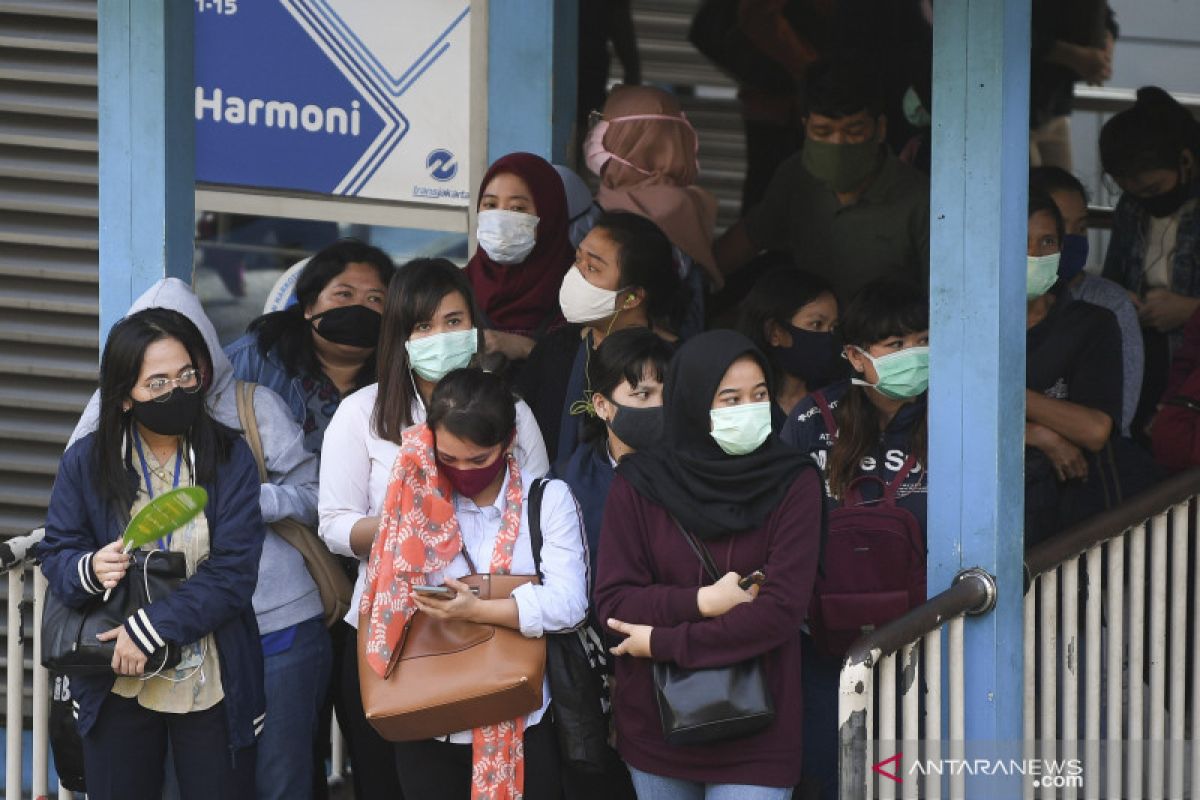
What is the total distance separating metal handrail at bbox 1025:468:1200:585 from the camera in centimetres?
461

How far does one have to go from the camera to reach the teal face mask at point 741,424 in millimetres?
4188

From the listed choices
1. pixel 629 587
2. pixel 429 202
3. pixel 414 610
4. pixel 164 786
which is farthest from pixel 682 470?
pixel 429 202

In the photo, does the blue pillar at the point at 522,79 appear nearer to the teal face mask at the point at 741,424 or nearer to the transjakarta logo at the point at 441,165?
the transjakarta logo at the point at 441,165

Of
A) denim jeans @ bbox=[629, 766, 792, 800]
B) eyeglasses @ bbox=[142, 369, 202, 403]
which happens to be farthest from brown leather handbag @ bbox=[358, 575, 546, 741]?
eyeglasses @ bbox=[142, 369, 202, 403]

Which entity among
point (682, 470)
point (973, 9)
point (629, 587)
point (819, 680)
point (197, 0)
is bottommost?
point (819, 680)

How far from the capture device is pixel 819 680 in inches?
183

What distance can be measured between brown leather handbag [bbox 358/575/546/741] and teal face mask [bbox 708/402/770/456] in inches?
25.4

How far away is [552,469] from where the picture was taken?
16.1 ft

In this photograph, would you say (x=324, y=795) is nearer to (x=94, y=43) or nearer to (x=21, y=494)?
(x=21, y=494)

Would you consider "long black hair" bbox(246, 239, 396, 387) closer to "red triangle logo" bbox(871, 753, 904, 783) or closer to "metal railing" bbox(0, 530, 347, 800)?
"metal railing" bbox(0, 530, 347, 800)

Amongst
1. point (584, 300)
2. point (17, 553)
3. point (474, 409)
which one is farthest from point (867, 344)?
point (17, 553)

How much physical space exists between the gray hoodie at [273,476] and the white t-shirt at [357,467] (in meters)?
0.14

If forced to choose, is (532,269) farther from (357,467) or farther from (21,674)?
(21,674)

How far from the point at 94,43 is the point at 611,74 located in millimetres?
2791
